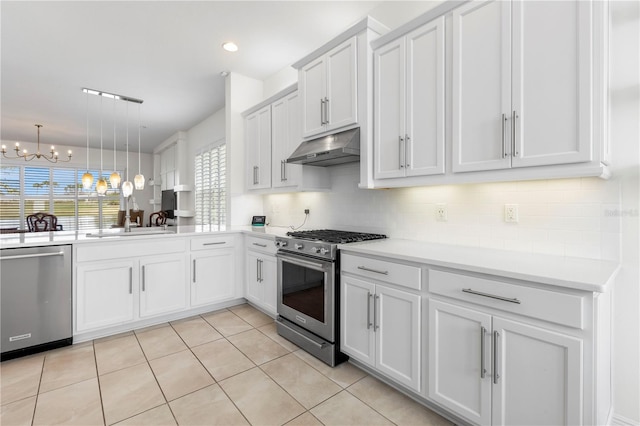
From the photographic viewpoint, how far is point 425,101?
2.04 metres

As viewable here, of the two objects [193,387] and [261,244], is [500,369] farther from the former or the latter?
[261,244]

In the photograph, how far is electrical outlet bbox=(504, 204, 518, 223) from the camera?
75.5 inches

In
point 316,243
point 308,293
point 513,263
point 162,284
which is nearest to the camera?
point 513,263

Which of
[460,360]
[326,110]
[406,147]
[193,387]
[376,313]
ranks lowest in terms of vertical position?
[193,387]

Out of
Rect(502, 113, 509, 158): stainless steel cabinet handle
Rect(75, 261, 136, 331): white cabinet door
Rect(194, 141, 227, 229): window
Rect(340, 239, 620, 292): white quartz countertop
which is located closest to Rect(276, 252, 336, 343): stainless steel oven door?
Rect(340, 239, 620, 292): white quartz countertop

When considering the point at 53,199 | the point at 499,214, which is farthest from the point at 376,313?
the point at 53,199

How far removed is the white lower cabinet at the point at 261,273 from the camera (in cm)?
314

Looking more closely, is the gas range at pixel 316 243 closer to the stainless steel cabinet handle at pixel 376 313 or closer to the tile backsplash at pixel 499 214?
the tile backsplash at pixel 499 214

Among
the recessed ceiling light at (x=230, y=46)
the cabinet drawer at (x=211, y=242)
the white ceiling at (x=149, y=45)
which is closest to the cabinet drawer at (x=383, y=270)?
the cabinet drawer at (x=211, y=242)

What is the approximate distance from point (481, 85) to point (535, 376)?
4.94 feet

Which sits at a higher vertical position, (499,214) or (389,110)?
(389,110)

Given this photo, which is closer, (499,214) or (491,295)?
(491,295)

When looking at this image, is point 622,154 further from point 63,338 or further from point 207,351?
point 63,338

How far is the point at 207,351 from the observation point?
258 centimetres
